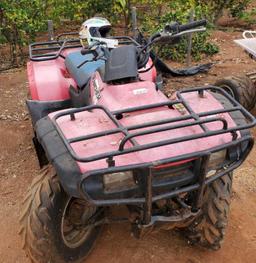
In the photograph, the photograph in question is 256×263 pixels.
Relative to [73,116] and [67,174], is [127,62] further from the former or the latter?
[67,174]

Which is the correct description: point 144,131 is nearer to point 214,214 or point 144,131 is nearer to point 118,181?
point 118,181

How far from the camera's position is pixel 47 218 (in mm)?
2590

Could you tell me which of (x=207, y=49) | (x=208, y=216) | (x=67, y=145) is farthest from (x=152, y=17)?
(x=67, y=145)

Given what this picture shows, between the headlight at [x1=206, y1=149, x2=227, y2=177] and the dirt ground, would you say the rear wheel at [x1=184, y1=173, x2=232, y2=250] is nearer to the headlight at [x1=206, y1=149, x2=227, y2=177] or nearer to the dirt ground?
the dirt ground

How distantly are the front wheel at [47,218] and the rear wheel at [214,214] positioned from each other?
0.81 m

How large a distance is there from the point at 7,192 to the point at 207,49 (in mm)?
5093

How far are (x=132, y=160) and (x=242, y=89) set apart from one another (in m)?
3.28

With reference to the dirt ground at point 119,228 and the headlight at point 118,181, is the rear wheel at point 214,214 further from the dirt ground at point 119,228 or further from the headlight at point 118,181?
the headlight at point 118,181

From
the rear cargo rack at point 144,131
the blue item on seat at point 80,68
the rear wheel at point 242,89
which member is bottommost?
the rear wheel at point 242,89

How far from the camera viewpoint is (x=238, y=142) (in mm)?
2342

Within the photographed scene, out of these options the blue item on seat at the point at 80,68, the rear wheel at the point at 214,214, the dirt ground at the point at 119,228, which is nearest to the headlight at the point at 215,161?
the rear wheel at the point at 214,214

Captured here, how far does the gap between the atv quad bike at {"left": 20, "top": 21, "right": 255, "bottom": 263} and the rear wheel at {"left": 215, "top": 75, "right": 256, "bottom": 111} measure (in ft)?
7.37

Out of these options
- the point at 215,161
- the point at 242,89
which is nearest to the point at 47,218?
the point at 215,161

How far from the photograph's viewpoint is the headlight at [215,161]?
248cm
